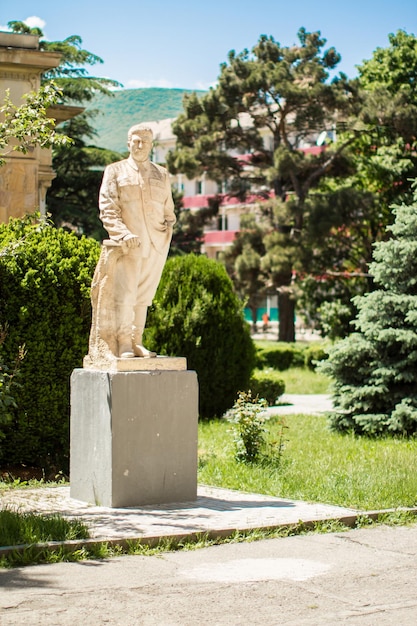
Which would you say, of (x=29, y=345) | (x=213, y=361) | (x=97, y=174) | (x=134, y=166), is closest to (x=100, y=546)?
(x=134, y=166)

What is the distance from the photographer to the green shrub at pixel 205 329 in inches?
760

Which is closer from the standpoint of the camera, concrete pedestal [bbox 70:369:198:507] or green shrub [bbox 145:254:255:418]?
concrete pedestal [bbox 70:369:198:507]

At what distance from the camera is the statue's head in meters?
10.4

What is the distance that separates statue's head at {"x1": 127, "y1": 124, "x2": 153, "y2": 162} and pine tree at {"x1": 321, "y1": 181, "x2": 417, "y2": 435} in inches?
273

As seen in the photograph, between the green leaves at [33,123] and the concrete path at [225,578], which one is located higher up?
the green leaves at [33,123]

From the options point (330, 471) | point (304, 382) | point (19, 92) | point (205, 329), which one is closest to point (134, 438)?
point (330, 471)

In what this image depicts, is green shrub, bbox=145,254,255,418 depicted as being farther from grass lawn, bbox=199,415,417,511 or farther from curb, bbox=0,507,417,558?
curb, bbox=0,507,417,558

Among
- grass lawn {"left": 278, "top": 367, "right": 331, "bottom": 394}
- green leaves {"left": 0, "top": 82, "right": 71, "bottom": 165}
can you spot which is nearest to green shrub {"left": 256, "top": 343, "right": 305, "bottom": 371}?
grass lawn {"left": 278, "top": 367, "right": 331, "bottom": 394}

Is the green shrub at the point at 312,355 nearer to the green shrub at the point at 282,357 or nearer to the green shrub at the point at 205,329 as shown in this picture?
the green shrub at the point at 282,357

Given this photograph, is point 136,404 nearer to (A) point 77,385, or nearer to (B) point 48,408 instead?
(A) point 77,385

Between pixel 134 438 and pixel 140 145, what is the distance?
115 inches

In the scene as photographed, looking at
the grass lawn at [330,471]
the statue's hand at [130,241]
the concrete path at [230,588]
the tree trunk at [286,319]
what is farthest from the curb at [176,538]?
the tree trunk at [286,319]

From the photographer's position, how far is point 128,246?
10.1 metres

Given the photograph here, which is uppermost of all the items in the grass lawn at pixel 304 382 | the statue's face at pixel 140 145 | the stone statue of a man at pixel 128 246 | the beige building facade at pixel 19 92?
the beige building facade at pixel 19 92
